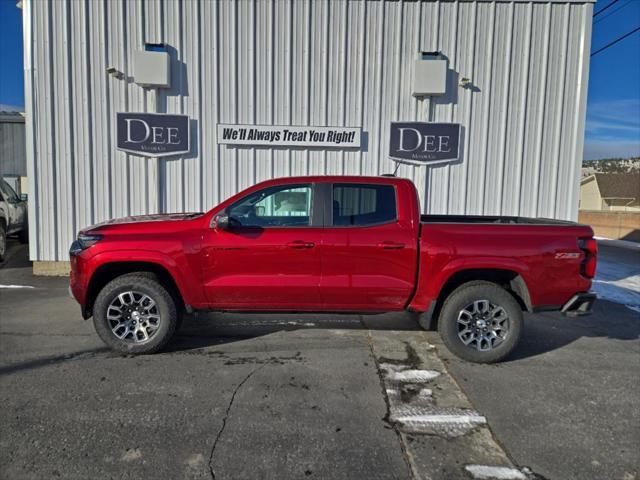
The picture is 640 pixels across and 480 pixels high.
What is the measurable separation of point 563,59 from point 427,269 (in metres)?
7.01

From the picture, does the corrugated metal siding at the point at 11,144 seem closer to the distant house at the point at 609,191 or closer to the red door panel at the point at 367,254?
the red door panel at the point at 367,254

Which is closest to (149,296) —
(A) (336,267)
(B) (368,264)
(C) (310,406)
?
(A) (336,267)

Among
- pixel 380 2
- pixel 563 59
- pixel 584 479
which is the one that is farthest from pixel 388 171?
pixel 584 479

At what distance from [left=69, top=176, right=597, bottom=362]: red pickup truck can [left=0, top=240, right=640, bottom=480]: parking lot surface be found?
45cm

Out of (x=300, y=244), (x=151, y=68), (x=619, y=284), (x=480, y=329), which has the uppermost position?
(x=151, y=68)

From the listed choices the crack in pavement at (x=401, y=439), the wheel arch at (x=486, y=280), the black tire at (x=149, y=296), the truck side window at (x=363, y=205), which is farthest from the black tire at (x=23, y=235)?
the wheel arch at (x=486, y=280)

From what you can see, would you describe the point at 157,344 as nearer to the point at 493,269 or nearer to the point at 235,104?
the point at 493,269

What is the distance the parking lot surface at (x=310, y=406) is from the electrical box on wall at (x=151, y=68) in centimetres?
485

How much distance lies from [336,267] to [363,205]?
0.72 metres

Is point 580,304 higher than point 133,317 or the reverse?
higher

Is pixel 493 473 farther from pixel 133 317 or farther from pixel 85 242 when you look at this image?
pixel 85 242

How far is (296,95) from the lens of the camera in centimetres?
873

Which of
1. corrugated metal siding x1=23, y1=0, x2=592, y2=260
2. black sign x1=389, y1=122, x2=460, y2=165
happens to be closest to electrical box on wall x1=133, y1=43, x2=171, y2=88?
corrugated metal siding x1=23, y1=0, x2=592, y2=260

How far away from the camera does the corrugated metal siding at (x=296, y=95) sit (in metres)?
8.43
